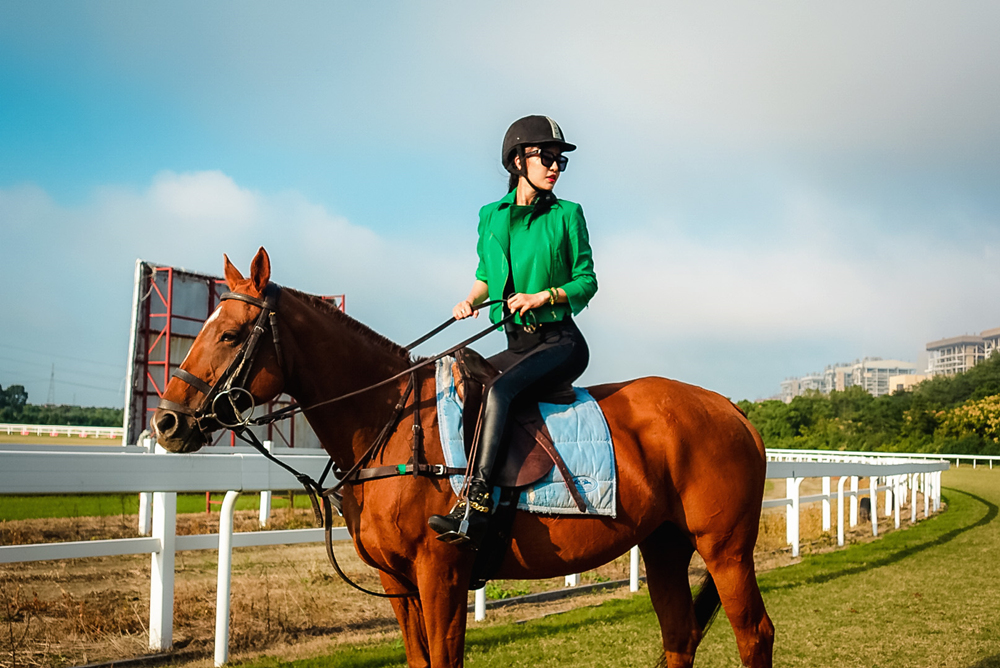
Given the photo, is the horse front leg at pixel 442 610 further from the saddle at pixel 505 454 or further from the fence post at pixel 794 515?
the fence post at pixel 794 515

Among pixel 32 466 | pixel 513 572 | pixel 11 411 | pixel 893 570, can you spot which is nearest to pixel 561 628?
pixel 513 572

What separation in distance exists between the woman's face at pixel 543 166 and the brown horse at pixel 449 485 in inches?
42.4

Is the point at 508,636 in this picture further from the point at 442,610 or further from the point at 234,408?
the point at 234,408

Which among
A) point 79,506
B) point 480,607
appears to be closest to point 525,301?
point 480,607

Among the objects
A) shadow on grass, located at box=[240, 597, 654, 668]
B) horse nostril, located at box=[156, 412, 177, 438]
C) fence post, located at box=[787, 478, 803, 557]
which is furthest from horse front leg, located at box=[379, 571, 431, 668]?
fence post, located at box=[787, 478, 803, 557]

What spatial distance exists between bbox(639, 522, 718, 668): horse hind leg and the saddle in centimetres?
106

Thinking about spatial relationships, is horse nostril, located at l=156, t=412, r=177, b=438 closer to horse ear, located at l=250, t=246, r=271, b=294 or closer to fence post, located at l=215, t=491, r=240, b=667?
horse ear, located at l=250, t=246, r=271, b=294

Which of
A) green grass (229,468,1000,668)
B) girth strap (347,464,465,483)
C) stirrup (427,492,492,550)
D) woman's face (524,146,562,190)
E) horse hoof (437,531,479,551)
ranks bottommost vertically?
green grass (229,468,1000,668)

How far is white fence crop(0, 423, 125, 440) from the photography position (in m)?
41.6

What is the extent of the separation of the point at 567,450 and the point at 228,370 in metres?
1.56

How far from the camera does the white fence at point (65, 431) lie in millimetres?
41625

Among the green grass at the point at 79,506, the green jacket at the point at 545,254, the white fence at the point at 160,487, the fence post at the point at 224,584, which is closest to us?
the green jacket at the point at 545,254

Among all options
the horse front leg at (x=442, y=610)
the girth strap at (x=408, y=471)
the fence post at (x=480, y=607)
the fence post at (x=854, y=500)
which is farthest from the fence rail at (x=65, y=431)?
the horse front leg at (x=442, y=610)

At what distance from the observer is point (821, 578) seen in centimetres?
909
